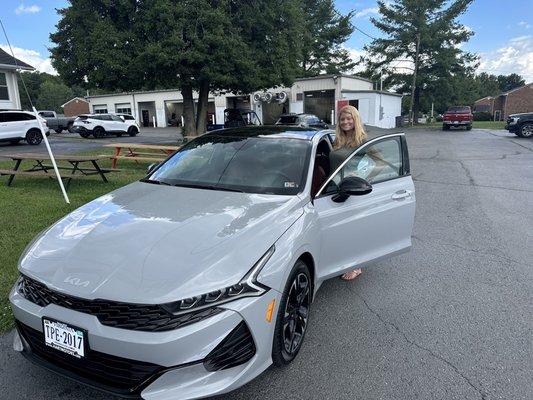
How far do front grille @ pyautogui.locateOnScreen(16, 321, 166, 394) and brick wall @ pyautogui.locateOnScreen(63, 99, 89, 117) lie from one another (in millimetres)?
66657

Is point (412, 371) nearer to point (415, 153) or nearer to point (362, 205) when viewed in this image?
point (362, 205)

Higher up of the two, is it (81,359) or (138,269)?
(138,269)

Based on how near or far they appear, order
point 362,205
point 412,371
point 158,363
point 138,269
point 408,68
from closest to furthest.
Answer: point 158,363 → point 138,269 → point 412,371 → point 362,205 → point 408,68

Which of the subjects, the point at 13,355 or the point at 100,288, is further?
the point at 13,355

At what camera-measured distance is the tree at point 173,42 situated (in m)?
17.5

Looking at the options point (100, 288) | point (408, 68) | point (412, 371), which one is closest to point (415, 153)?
point (412, 371)

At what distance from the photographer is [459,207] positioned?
25.5 feet

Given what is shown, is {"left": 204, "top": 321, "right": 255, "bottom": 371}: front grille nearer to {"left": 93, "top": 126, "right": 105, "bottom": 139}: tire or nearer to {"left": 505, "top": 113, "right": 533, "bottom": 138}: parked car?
{"left": 505, "top": 113, "right": 533, "bottom": 138}: parked car

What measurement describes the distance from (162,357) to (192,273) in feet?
1.47

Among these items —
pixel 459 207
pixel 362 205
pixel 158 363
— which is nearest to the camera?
pixel 158 363

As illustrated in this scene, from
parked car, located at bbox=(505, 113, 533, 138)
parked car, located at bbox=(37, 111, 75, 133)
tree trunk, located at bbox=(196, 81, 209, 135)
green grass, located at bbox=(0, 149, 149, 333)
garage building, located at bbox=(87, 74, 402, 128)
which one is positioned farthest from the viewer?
garage building, located at bbox=(87, 74, 402, 128)

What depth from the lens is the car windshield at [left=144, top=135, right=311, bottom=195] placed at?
11.5 ft

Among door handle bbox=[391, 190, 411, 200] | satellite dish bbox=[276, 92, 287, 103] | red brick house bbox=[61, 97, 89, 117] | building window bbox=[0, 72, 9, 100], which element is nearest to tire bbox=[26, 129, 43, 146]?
building window bbox=[0, 72, 9, 100]

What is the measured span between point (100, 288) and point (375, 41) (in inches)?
1891
